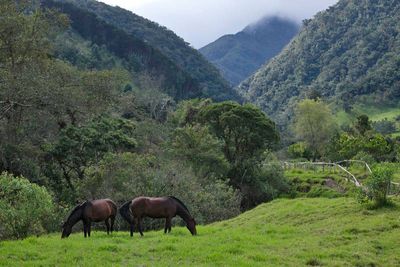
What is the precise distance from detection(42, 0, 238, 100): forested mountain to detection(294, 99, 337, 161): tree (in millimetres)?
52037

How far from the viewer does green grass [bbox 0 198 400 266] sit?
12.6m

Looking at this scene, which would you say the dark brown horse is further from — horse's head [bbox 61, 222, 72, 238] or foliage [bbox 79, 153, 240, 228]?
foliage [bbox 79, 153, 240, 228]

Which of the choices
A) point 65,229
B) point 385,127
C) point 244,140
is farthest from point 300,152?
point 65,229

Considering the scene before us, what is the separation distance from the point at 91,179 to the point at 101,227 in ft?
18.3

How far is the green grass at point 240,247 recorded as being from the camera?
12.6 m

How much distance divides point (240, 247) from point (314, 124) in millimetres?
82927

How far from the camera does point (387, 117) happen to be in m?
140

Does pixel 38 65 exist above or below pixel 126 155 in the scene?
above

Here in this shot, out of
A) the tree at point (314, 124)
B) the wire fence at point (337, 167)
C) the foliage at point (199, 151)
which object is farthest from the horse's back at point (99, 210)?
the tree at point (314, 124)

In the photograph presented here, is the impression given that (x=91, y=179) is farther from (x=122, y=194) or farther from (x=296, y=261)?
(x=296, y=261)

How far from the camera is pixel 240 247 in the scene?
14.3m

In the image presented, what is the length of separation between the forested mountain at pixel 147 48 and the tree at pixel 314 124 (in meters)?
52.0

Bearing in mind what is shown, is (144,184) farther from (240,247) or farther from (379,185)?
(240,247)

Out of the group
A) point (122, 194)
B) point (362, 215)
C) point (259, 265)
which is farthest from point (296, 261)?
point (122, 194)
